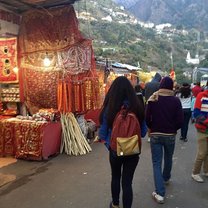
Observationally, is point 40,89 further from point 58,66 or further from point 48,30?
point 48,30

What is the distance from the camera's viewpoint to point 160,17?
4119 inches

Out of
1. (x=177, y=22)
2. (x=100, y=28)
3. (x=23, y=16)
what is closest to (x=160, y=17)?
(x=177, y=22)

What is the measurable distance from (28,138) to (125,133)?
3.68m

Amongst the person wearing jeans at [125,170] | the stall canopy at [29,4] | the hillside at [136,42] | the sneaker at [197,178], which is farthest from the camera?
the hillside at [136,42]

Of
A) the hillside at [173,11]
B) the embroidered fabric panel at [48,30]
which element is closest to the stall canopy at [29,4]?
the embroidered fabric panel at [48,30]

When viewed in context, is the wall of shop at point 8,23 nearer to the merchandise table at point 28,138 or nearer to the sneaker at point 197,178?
the merchandise table at point 28,138

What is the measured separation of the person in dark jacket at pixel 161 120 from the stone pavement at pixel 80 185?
0.46 m

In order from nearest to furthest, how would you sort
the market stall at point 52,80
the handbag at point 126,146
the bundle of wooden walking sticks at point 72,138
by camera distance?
the handbag at point 126,146 < the market stall at point 52,80 < the bundle of wooden walking sticks at point 72,138

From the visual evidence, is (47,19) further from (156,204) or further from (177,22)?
(177,22)

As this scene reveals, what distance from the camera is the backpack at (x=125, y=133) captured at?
3.23 metres

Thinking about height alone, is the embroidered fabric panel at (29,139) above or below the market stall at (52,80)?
below

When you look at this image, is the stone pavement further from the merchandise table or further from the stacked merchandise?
the stacked merchandise

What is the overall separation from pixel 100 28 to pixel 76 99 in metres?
48.1

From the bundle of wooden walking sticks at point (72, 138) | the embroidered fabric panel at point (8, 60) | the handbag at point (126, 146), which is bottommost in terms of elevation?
the bundle of wooden walking sticks at point (72, 138)
